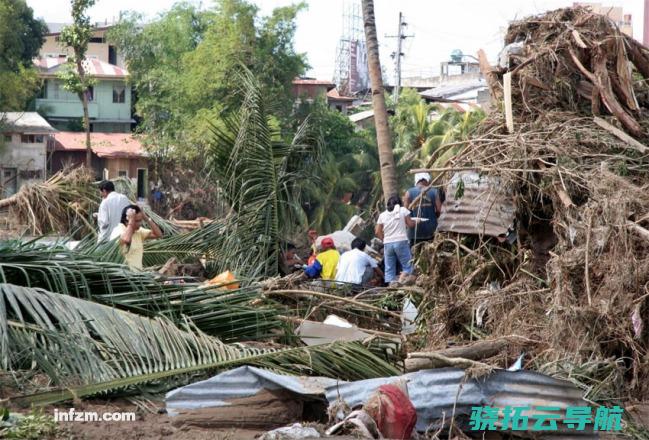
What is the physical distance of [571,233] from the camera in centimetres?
866

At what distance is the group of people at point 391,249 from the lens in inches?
507

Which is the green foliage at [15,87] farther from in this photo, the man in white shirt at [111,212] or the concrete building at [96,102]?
the man in white shirt at [111,212]

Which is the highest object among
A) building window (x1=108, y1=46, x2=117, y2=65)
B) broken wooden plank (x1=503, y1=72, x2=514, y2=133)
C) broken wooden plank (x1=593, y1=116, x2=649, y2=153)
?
building window (x1=108, y1=46, x2=117, y2=65)

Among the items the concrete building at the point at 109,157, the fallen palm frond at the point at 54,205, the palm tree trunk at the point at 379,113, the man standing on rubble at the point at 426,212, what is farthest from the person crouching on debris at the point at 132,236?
the concrete building at the point at 109,157

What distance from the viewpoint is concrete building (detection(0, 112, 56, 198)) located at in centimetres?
4853

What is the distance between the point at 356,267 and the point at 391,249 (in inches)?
26.3

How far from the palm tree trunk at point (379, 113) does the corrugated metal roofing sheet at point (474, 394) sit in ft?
33.0

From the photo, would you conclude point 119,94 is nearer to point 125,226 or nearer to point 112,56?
point 112,56

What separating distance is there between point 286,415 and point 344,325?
2.58 meters

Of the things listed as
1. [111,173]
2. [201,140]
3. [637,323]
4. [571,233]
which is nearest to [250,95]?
[571,233]

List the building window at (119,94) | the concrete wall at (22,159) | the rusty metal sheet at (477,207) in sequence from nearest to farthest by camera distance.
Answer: the rusty metal sheet at (477,207) → the concrete wall at (22,159) → the building window at (119,94)

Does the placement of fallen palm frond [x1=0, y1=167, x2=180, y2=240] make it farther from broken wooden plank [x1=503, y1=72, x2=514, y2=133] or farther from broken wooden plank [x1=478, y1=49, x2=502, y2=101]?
broken wooden plank [x1=503, y1=72, x2=514, y2=133]

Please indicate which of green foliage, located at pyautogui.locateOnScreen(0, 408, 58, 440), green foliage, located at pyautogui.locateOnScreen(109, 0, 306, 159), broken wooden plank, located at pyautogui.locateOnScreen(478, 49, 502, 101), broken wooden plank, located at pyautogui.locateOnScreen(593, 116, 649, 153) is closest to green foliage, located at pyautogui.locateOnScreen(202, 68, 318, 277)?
broken wooden plank, located at pyautogui.locateOnScreen(478, 49, 502, 101)

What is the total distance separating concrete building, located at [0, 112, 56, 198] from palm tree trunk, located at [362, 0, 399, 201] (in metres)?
32.7
